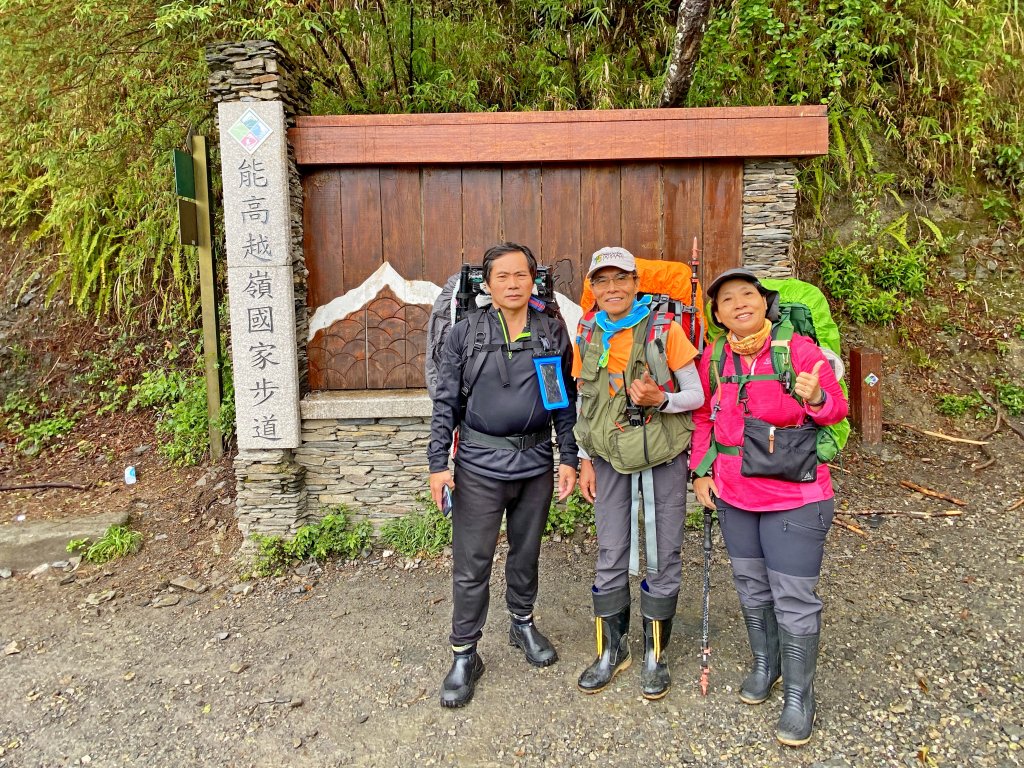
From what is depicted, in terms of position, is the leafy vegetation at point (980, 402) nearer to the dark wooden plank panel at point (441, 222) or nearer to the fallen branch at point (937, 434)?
the fallen branch at point (937, 434)

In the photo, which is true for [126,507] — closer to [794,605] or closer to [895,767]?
[794,605]

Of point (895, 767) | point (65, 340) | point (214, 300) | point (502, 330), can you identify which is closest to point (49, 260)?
point (65, 340)

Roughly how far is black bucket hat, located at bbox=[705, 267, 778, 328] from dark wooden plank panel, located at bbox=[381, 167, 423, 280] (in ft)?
8.69

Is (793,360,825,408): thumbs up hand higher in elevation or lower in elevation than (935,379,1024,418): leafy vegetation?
higher

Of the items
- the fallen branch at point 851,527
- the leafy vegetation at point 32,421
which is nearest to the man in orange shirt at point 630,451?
the fallen branch at point 851,527

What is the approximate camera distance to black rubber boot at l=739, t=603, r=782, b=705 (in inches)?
118

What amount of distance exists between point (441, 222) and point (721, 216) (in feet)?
7.02

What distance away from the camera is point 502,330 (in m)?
3.07

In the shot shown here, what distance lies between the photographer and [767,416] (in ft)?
9.05

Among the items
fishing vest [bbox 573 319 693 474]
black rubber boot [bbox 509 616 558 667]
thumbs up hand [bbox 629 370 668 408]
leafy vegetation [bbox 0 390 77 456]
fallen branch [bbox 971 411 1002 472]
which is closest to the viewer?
thumbs up hand [bbox 629 370 668 408]

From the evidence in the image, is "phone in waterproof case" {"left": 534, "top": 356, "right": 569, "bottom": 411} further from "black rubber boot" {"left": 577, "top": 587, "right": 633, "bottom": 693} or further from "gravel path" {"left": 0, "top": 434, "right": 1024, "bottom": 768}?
"gravel path" {"left": 0, "top": 434, "right": 1024, "bottom": 768}

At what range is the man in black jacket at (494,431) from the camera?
9.92 feet

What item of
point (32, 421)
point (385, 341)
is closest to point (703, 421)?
point (385, 341)

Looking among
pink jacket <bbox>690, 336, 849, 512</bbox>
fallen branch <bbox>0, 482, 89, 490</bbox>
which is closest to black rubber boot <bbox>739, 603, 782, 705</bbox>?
pink jacket <bbox>690, 336, 849, 512</bbox>
